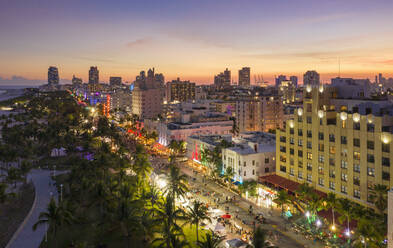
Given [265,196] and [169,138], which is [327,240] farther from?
[169,138]

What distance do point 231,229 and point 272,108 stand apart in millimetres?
102191

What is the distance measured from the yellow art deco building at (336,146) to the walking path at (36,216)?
1819 inches

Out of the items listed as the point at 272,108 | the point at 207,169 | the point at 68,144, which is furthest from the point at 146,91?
the point at 207,169

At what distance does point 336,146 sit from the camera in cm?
5228

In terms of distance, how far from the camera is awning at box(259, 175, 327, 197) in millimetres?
56050

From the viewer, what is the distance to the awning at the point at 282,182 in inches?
2207

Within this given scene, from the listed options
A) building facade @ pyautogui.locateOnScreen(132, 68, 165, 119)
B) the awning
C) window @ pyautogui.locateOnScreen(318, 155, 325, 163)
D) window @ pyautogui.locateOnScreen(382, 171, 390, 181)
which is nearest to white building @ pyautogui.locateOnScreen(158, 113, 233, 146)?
the awning

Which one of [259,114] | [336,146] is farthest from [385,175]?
[259,114]

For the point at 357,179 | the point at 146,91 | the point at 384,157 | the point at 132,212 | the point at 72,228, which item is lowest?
the point at 72,228

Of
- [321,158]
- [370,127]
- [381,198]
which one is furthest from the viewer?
[321,158]

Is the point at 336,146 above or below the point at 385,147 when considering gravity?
below

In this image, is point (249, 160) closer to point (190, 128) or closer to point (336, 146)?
point (336, 146)

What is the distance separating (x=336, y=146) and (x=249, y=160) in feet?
63.0

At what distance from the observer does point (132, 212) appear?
140 ft
